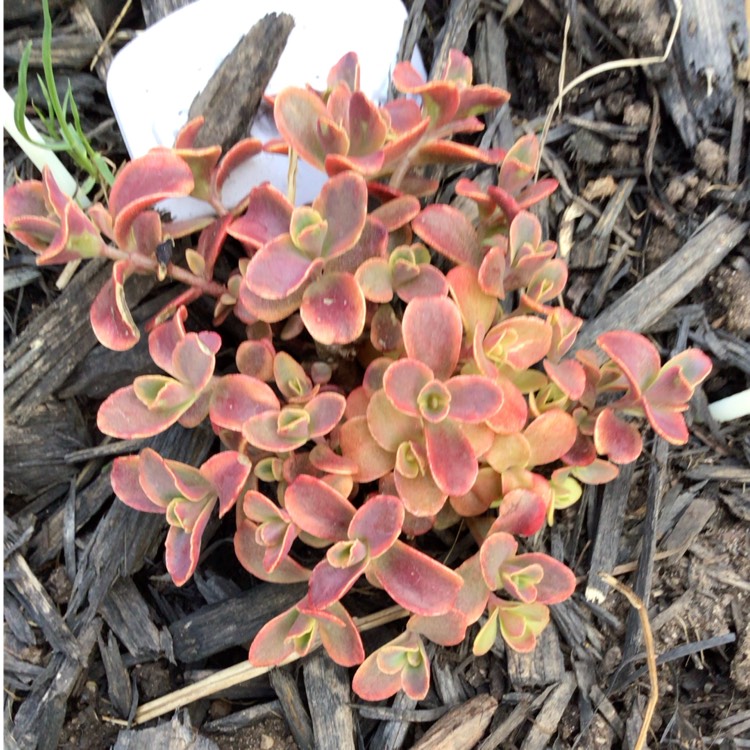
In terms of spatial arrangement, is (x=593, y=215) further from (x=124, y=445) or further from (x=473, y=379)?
(x=124, y=445)

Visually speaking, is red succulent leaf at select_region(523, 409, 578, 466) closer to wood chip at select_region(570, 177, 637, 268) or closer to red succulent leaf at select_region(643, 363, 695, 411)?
red succulent leaf at select_region(643, 363, 695, 411)

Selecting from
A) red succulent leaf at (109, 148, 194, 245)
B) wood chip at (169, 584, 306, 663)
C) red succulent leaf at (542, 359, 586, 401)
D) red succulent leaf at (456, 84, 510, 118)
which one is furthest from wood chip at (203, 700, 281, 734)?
red succulent leaf at (456, 84, 510, 118)

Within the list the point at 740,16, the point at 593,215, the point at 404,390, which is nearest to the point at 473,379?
the point at 404,390

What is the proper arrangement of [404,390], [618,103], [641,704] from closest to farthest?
[404,390] < [641,704] < [618,103]

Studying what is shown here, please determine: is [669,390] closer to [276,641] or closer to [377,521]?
[377,521]

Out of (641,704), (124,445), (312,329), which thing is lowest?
(641,704)
